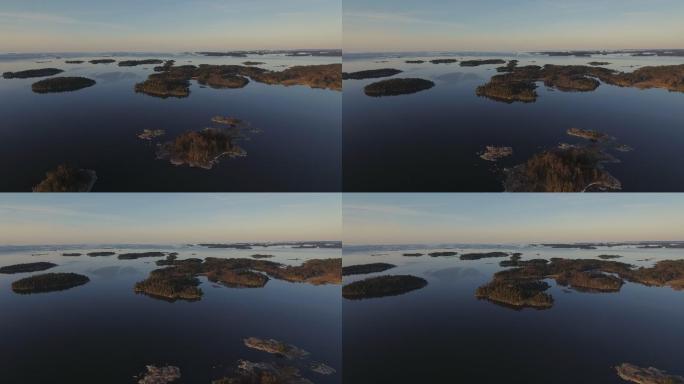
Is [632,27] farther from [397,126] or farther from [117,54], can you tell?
[117,54]

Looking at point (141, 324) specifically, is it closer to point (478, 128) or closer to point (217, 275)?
point (217, 275)

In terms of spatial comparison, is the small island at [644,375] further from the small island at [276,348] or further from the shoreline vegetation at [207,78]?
the shoreline vegetation at [207,78]

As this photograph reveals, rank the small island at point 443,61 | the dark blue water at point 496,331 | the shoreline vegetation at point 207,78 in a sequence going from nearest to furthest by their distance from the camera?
the dark blue water at point 496,331 → the shoreline vegetation at point 207,78 → the small island at point 443,61

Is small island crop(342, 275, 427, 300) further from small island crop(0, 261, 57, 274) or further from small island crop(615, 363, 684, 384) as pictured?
small island crop(0, 261, 57, 274)

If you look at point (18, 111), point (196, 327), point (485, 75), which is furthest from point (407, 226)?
point (18, 111)

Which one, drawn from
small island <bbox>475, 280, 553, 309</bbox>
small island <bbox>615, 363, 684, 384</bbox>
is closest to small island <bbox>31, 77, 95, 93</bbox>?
small island <bbox>475, 280, 553, 309</bbox>

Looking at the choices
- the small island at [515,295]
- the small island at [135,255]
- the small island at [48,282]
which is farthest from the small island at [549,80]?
the small island at [48,282]
